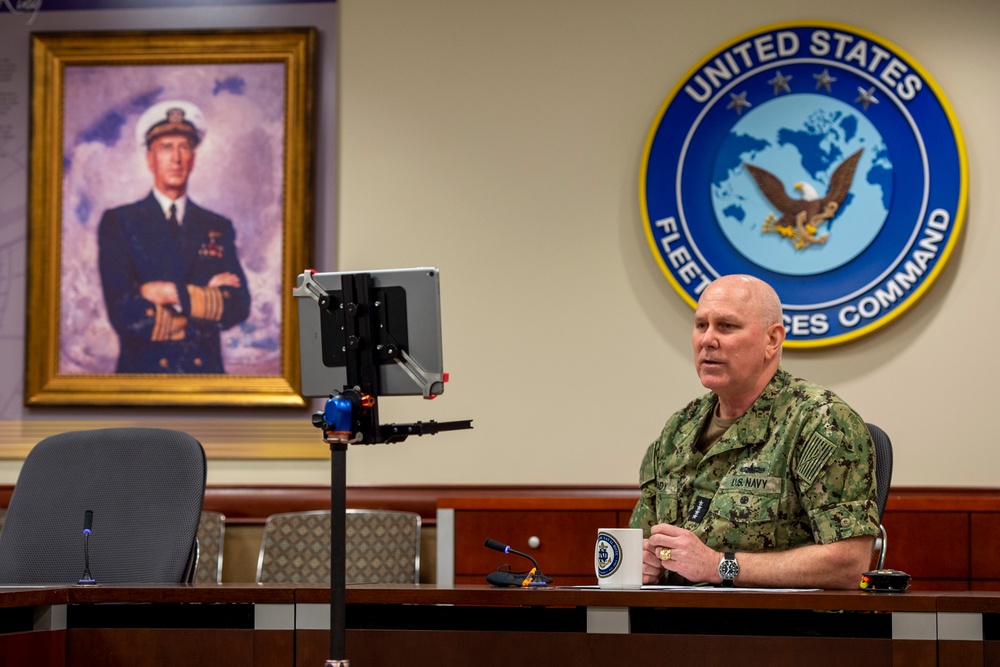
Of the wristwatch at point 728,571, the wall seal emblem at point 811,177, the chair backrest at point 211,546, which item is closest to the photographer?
the wristwatch at point 728,571

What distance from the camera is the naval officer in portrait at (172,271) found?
4.68m

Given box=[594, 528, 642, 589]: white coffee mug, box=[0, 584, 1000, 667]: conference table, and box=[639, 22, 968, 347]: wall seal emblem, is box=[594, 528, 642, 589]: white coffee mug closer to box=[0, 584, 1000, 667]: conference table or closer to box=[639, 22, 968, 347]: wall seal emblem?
box=[0, 584, 1000, 667]: conference table

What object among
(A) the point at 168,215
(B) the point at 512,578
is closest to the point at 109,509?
(B) the point at 512,578

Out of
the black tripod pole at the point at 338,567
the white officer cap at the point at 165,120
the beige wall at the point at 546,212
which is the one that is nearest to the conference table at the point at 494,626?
the black tripod pole at the point at 338,567

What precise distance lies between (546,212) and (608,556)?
2388mm

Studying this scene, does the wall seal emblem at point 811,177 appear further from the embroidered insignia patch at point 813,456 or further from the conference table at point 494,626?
the conference table at point 494,626

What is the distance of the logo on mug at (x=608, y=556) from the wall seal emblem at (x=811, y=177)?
216 cm

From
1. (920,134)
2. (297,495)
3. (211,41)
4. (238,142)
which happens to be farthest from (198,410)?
(920,134)

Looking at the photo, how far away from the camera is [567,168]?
4555 mm

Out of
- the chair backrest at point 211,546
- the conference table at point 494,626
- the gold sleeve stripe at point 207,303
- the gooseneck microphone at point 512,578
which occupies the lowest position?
the chair backrest at point 211,546

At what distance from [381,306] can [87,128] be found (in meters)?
3.09

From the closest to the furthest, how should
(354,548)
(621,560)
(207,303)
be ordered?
(621,560), (354,548), (207,303)

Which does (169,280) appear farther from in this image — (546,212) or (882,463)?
(882,463)

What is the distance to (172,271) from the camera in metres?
4.71
